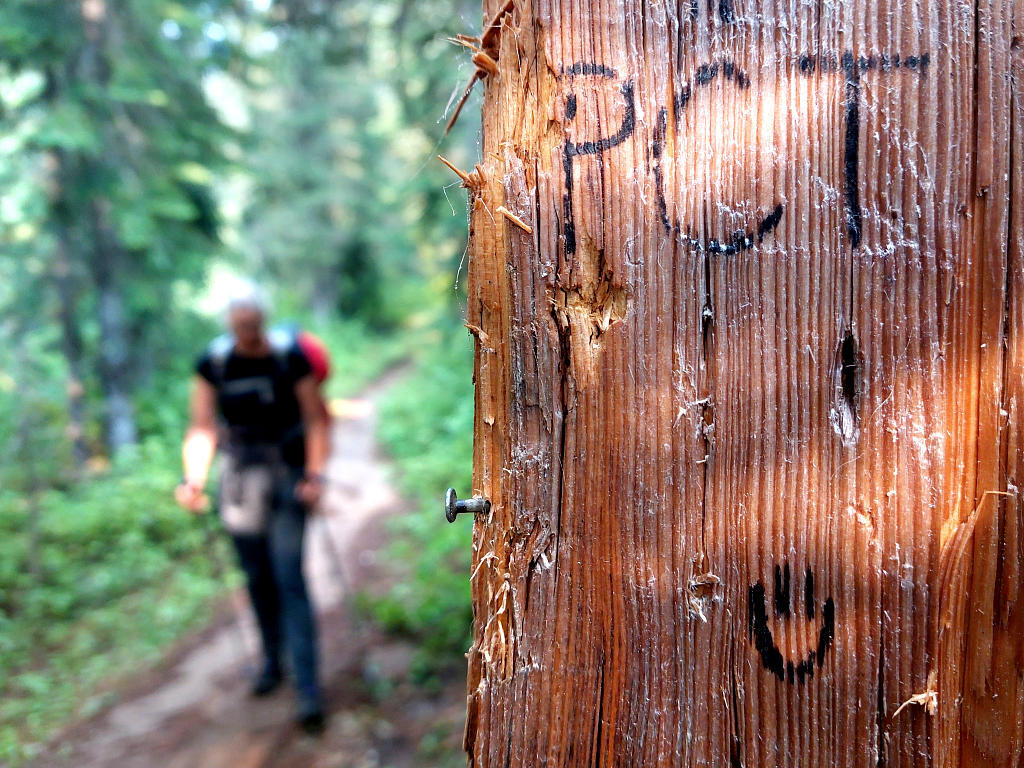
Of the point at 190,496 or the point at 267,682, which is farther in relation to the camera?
the point at 267,682

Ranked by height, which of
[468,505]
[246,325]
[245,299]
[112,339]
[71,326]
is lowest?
Answer: [468,505]

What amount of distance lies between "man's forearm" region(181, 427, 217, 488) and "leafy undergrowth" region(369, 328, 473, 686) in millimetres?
1614

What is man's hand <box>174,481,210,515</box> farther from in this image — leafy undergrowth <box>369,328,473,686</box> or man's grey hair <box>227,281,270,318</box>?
leafy undergrowth <box>369,328,473,686</box>

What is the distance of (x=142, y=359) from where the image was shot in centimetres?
1066

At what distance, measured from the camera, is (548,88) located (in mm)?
854

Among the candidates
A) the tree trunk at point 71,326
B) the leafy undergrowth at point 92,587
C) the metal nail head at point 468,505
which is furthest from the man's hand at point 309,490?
the tree trunk at point 71,326

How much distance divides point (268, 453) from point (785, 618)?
361 centimetres

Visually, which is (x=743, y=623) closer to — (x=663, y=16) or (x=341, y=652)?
(x=663, y=16)

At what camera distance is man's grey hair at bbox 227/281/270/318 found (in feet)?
12.2

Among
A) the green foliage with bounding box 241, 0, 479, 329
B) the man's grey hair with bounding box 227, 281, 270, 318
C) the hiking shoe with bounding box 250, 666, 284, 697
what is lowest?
the hiking shoe with bounding box 250, 666, 284, 697

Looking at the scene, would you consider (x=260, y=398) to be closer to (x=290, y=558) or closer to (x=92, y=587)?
(x=290, y=558)

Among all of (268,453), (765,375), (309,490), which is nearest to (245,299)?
(268,453)

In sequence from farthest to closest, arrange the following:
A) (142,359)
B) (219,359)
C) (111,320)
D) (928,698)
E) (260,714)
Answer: (142,359), (111,320), (260,714), (219,359), (928,698)

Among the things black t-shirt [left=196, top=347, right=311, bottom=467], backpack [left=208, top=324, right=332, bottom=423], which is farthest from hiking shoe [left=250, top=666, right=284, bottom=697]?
backpack [left=208, top=324, right=332, bottom=423]
